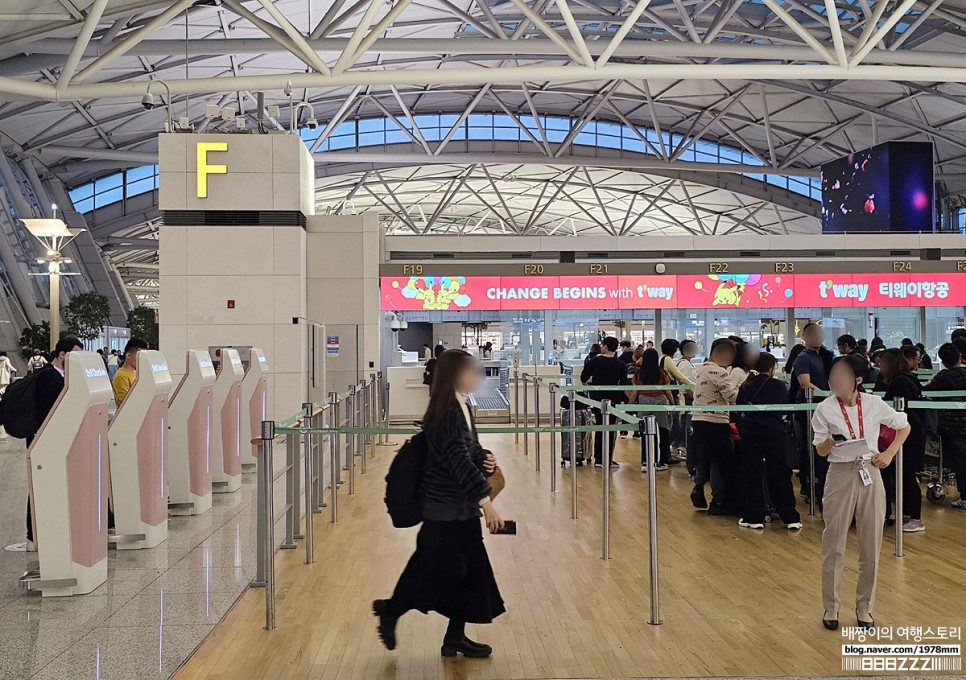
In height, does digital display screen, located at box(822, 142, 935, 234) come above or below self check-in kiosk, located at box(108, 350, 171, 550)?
above

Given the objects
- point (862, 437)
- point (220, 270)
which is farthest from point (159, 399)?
point (220, 270)

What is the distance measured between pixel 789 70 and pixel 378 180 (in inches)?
1123

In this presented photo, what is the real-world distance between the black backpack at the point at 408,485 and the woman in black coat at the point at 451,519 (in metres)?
0.03

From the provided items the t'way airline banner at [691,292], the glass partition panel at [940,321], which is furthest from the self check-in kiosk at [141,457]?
the glass partition panel at [940,321]

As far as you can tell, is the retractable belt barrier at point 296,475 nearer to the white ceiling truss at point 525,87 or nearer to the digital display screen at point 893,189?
the white ceiling truss at point 525,87

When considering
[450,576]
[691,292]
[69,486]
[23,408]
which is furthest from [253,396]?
[691,292]

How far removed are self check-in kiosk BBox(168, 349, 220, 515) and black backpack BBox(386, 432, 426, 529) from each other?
191 inches

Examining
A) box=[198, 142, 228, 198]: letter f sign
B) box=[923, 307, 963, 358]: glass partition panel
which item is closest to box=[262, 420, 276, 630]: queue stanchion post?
box=[198, 142, 228, 198]: letter f sign

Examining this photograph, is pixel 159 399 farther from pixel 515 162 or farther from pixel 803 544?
pixel 515 162

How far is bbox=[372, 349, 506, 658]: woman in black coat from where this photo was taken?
4.31 metres

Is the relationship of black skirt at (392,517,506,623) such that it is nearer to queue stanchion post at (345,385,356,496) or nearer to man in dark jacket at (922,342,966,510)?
queue stanchion post at (345,385,356,496)

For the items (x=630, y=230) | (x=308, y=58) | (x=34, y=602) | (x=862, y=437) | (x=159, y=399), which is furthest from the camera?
(x=630, y=230)

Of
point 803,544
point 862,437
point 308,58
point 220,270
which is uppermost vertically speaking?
point 308,58

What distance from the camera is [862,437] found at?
488 centimetres
